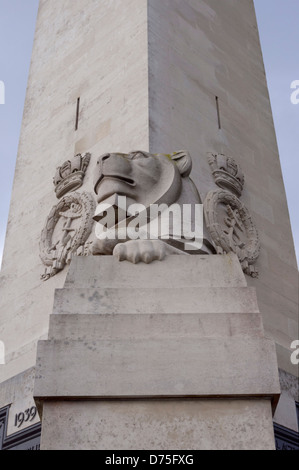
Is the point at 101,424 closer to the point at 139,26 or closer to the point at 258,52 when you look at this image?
the point at 139,26

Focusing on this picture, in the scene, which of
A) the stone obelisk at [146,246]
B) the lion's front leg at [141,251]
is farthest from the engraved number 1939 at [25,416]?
the lion's front leg at [141,251]

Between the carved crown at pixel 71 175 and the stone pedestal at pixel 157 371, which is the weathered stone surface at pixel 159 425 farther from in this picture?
the carved crown at pixel 71 175

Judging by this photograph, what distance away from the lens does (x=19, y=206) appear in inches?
409

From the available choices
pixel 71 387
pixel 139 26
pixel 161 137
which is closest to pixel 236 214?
pixel 161 137

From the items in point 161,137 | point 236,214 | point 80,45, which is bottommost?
point 236,214

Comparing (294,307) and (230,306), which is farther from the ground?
(294,307)

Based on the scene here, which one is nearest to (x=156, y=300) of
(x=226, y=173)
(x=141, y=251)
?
(x=141, y=251)

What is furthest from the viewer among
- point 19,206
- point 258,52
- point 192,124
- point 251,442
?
point 258,52

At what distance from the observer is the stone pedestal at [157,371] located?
3.08m

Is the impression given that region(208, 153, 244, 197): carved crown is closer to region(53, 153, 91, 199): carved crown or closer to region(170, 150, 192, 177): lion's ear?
region(53, 153, 91, 199): carved crown

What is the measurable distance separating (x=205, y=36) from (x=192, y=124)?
2.30 metres

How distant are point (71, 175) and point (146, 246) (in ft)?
18.7

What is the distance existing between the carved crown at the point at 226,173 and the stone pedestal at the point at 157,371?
578 centimetres

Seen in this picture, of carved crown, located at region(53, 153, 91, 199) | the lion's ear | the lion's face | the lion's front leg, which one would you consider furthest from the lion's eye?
carved crown, located at region(53, 153, 91, 199)
